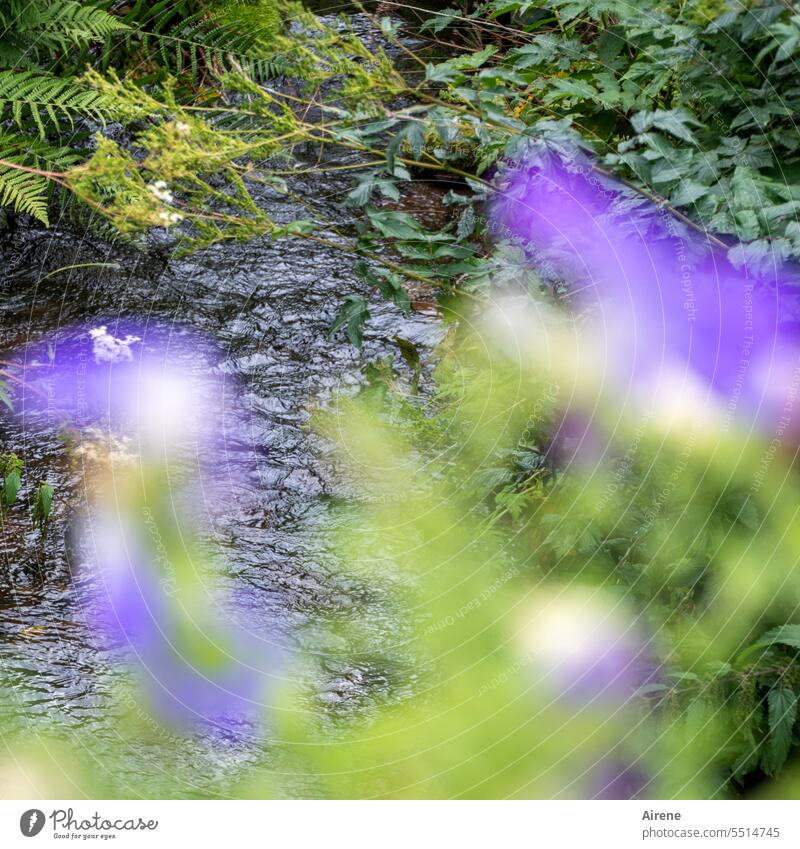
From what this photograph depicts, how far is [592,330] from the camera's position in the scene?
186 centimetres

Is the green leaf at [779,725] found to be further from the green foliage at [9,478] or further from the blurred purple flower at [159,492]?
the green foliage at [9,478]

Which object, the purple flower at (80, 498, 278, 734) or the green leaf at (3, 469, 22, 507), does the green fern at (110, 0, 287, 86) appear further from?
the purple flower at (80, 498, 278, 734)

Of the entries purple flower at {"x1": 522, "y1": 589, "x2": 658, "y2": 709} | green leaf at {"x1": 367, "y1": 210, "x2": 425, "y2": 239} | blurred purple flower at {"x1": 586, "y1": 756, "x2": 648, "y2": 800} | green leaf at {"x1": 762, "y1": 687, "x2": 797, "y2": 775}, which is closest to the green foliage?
green leaf at {"x1": 367, "y1": 210, "x2": 425, "y2": 239}

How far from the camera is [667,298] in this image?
1729 millimetres

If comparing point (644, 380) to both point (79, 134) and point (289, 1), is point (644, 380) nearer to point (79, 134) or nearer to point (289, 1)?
point (289, 1)

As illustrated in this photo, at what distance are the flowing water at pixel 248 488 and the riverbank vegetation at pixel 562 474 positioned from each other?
0.08 m

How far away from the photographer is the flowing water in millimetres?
1796

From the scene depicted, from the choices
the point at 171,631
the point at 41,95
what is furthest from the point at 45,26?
the point at 171,631

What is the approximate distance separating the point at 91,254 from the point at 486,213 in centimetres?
131

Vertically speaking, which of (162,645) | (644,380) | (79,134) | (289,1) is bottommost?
(162,645)

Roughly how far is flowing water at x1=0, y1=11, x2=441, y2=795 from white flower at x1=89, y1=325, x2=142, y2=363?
0.09 metres

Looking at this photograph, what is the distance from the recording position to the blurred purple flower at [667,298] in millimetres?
1602

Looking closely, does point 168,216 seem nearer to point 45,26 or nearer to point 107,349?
point 107,349

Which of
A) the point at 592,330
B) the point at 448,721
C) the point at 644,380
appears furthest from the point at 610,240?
the point at 448,721
